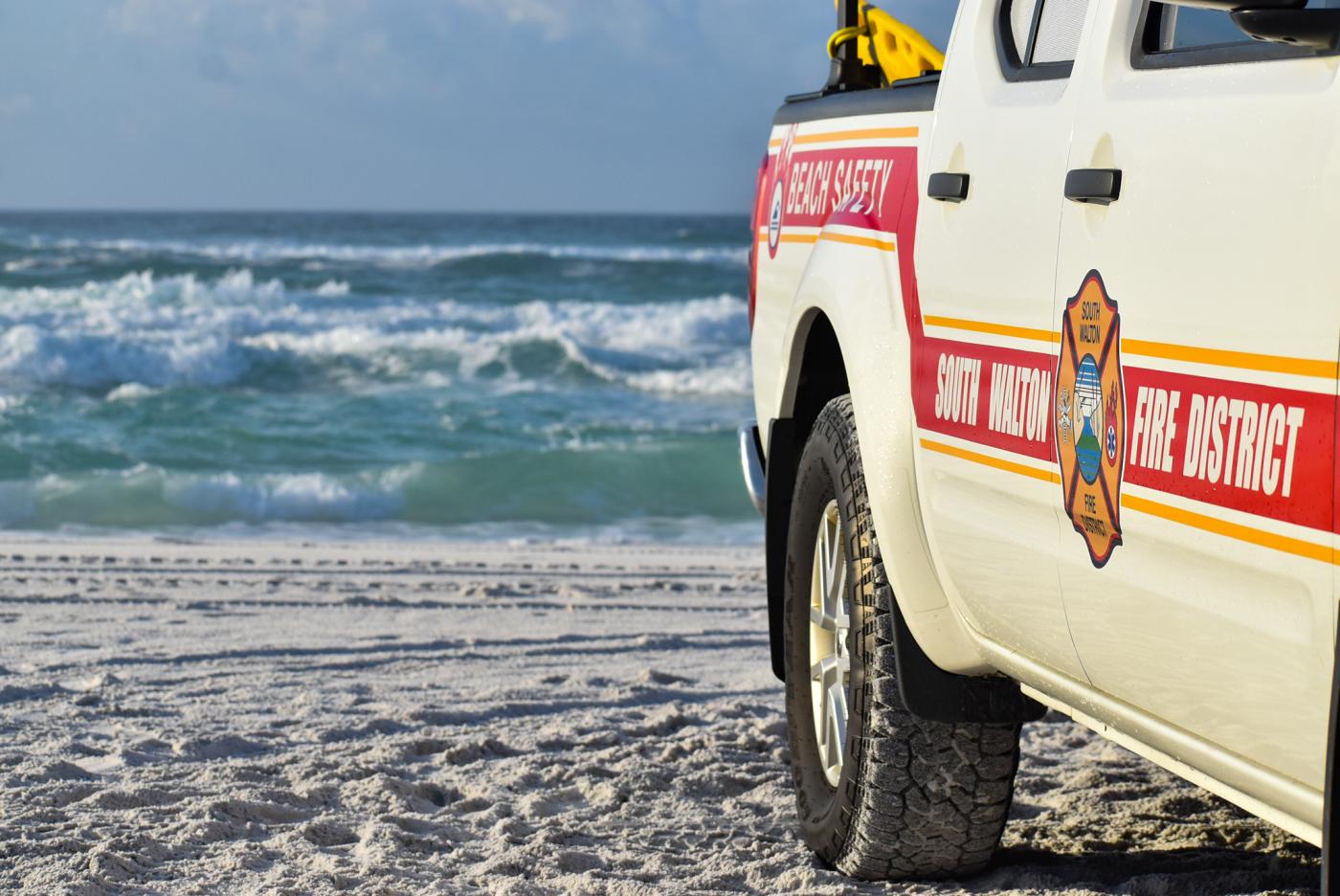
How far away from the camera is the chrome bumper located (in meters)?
3.80

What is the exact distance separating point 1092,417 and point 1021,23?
966 millimetres

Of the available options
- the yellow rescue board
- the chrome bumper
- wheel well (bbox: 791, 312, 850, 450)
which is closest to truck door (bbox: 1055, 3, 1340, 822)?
wheel well (bbox: 791, 312, 850, 450)

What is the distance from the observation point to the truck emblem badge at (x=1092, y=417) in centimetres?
205

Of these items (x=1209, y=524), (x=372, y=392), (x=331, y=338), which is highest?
(x=1209, y=524)

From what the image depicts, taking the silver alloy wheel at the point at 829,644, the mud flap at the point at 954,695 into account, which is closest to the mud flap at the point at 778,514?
the silver alloy wheel at the point at 829,644

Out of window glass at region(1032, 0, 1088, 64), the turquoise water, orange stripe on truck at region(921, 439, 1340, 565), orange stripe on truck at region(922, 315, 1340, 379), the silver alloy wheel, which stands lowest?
the turquoise water

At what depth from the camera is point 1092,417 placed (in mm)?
2117

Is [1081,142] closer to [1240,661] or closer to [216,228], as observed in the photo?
[1240,661]

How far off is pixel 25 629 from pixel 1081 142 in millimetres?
5031

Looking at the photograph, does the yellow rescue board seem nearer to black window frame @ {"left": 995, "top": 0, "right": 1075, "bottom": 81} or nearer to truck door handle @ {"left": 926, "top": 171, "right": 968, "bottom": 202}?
black window frame @ {"left": 995, "top": 0, "right": 1075, "bottom": 81}

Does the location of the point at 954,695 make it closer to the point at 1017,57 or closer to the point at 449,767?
the point at 1017,57

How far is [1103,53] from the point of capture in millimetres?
2248

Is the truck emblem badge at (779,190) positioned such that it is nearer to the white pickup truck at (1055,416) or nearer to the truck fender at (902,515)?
the white pickup truck at (1055,416)

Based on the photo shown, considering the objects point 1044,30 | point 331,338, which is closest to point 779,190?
point 1044,30
